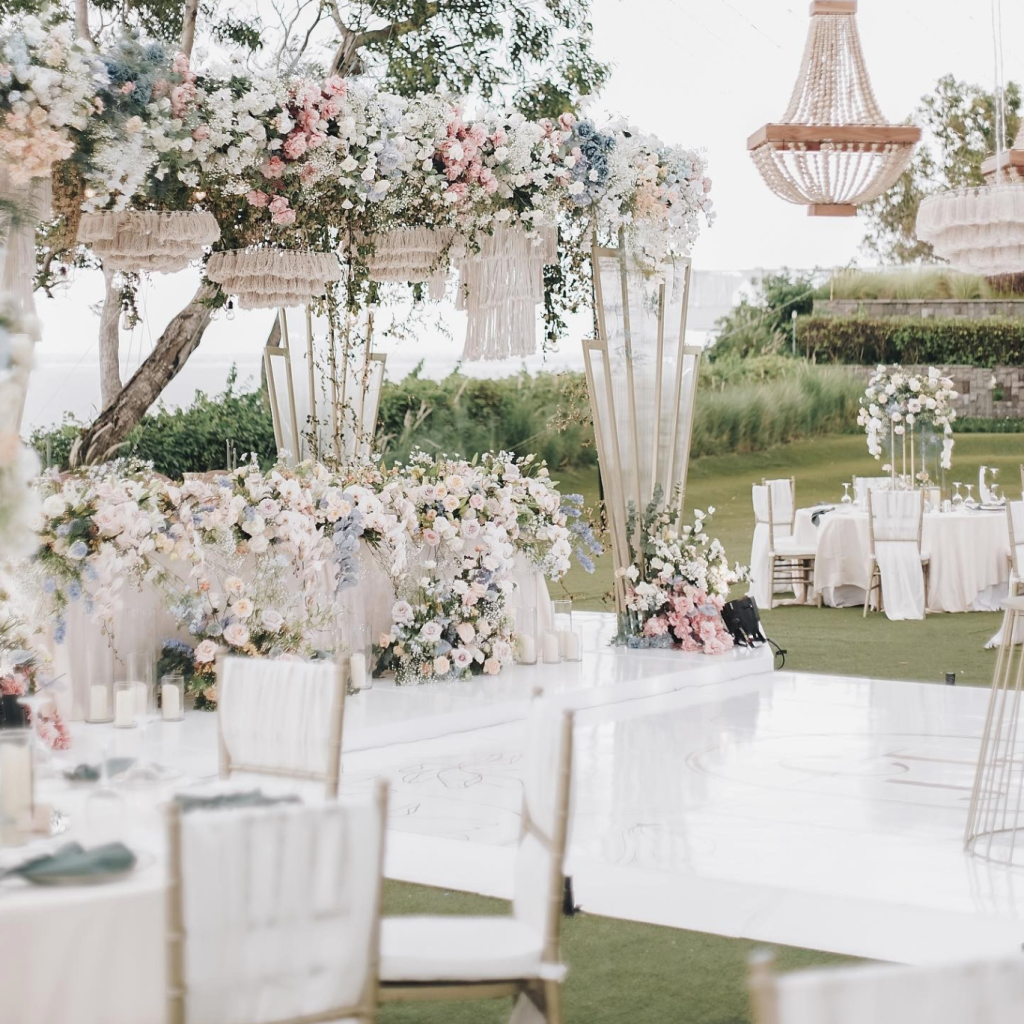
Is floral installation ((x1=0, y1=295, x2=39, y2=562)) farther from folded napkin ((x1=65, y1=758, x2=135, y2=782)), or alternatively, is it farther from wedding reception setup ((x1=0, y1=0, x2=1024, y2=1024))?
folded napkin ((x1=65, y1=758, x2=135, y2=782))

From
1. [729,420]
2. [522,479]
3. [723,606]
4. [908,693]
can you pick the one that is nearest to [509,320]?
[522,479]

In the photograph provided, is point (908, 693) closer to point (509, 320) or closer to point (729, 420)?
point (509, 320)

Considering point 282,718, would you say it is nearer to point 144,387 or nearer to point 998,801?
point 998,801

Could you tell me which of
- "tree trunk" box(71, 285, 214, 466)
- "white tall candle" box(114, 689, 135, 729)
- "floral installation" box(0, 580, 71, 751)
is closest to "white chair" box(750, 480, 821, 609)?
"tree trunk" box(71, 285, 214, 466)

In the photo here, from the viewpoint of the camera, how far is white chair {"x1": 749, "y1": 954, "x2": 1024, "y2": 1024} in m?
1.60

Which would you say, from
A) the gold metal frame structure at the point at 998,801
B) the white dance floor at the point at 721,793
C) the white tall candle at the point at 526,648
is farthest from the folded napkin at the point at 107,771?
the white tall candle at the point at 526,648

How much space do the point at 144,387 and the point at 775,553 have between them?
21.6ft

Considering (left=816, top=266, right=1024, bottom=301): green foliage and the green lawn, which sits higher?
(left=816, top=266, right=1024, bottom=301): green foliage

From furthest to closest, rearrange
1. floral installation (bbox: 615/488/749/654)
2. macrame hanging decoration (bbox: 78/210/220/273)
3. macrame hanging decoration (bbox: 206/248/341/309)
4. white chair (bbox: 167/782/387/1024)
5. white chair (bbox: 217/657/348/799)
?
floral installation (bbox: 615/488/749/654), macrame hanging decoration (bbox: 206/248/341/309), macrame hanging decoration (bbox: 78/210/220/273), white chair (bbox: 217/657/348/799), white chair (bbox: 167/782/387/1024)

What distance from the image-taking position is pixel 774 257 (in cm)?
2133

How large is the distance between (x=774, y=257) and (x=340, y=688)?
18781 millimetres

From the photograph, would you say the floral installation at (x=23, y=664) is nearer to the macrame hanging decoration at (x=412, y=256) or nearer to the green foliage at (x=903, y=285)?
the macrame hanging decoration at (x=412, y=256)

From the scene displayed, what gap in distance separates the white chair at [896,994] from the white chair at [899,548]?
32.4 feet

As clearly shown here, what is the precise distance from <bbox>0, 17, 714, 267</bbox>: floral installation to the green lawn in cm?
290
